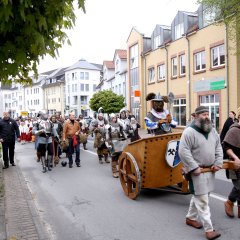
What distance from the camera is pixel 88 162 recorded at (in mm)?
13266

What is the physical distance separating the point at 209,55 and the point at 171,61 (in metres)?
6.22

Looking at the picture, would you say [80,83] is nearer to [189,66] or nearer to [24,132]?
[189,66]

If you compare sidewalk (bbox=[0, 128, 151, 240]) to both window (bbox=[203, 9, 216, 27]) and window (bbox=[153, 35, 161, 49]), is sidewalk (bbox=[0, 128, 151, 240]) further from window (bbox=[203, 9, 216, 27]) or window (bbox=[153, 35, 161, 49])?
window (bbox=[153, 35, 161, 49])

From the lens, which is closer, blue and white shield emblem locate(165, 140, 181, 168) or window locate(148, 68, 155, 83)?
blue and white shield emblem locate(165, 140, 181, 168)

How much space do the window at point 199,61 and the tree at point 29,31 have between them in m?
22.5

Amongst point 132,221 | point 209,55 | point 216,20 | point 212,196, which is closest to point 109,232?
point 132,221

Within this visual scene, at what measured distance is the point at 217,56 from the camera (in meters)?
23.8

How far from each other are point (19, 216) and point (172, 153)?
9.21ft

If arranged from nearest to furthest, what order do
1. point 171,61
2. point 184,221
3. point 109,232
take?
point 109,232 → point 184,221 → point 171,61

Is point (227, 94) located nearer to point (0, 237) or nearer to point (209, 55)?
point (209, 55)

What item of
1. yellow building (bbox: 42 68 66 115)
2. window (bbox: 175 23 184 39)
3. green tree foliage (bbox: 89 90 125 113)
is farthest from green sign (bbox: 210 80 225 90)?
yellow building (bbox: 42 68 66 115)

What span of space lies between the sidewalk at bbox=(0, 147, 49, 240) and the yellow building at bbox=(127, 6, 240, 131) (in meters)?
13.1

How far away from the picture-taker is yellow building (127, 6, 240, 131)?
2277cm

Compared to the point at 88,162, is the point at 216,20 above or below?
above
